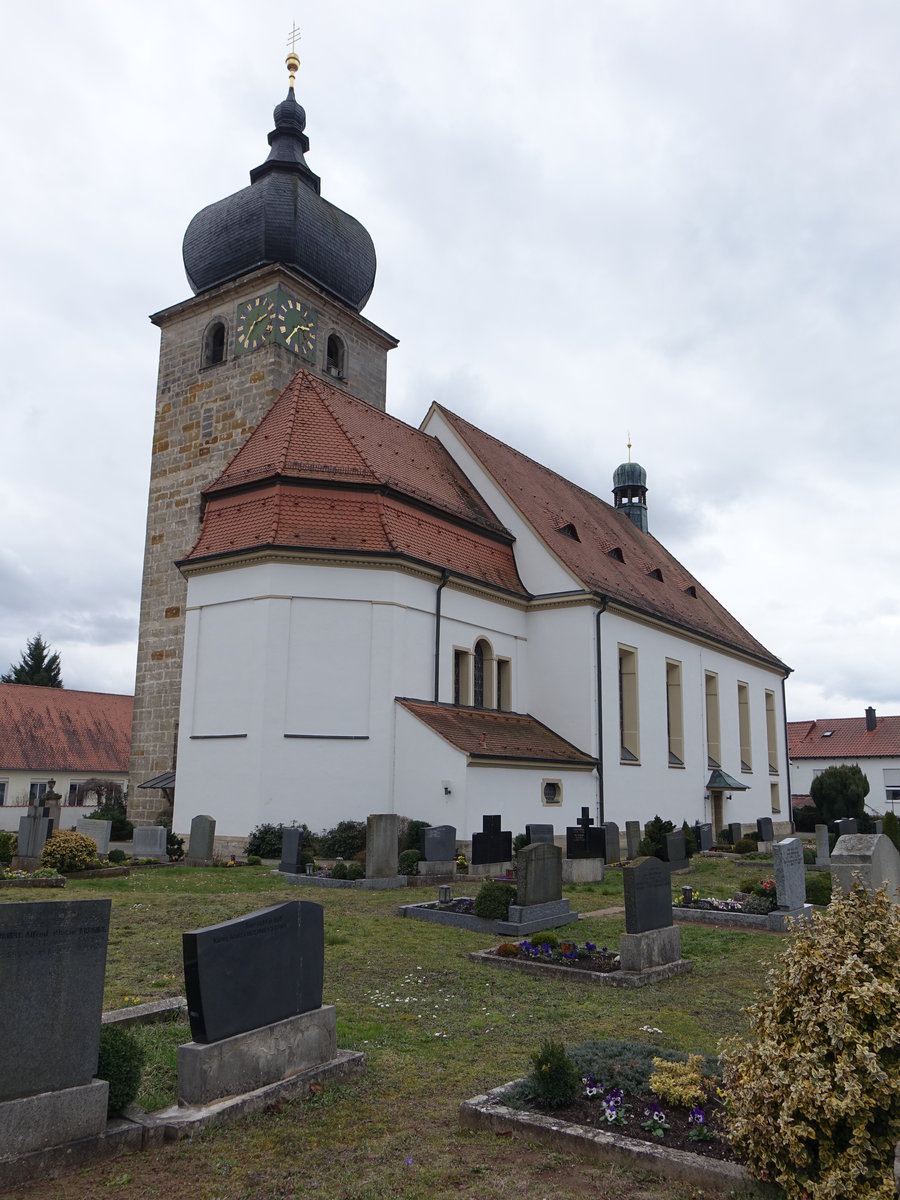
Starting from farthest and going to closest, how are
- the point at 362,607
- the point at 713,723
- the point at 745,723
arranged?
1. the point at 745,723
2. the point at 713,723
3. the point at 362,607

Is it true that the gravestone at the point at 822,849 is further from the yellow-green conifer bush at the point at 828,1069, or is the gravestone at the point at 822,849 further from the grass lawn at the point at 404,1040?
the yellow-green conifer bush at the point at 828,1069

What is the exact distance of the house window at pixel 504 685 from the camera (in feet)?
83.4

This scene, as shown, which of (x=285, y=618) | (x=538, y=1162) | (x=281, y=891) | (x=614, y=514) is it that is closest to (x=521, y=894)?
(x=281, y=891)

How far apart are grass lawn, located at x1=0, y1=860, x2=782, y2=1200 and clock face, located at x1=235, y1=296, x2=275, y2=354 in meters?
19.8

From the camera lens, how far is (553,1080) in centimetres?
534

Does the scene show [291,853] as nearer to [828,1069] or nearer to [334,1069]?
[334,1069]

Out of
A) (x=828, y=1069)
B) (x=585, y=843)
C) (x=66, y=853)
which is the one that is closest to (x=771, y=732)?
(x=585, y=843)

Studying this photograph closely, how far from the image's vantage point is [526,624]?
26.7 m

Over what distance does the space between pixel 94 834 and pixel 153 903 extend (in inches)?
290

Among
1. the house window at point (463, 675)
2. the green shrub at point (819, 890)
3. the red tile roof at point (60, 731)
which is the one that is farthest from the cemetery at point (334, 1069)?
the red tile roof at point (60, 731)

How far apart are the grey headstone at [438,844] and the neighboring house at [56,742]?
1155 inches

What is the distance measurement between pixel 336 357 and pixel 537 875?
24.1 meters

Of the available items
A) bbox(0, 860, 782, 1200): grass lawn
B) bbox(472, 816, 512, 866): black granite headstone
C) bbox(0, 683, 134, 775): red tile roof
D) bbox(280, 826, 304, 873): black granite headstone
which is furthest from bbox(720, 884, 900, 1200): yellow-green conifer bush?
bbox(0, 683, 134, 775): red tile roof

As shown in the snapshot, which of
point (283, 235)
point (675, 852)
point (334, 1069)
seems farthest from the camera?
point (283, 235)
